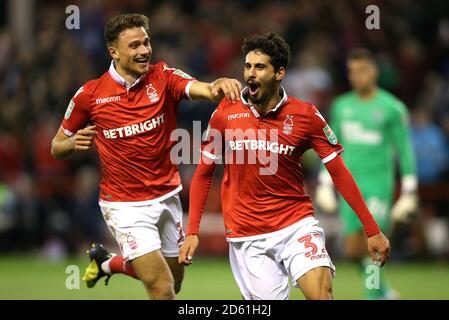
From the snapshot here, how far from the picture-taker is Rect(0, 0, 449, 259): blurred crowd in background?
14367 millimetres

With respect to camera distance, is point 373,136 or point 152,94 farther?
point 373,136

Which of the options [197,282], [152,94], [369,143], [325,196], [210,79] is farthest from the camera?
[210,79]

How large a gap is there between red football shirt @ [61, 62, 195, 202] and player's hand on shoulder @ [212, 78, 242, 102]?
0.55 metres

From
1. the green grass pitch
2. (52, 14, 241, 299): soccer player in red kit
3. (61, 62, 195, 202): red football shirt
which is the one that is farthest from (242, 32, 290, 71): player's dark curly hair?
the green grass pitch

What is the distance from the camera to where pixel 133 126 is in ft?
24.6

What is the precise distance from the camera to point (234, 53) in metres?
15.8

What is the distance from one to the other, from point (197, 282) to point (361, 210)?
5.40m

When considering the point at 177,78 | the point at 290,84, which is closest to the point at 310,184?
the point at 290,84

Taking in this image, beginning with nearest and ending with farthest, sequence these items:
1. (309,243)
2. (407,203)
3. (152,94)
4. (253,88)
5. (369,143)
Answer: (309,243) < (253,88) < (152,94) < (407,203) < (369,143)

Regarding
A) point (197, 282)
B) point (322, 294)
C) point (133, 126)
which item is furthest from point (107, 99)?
point (197, 282)

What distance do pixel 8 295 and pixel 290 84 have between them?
6156 mm

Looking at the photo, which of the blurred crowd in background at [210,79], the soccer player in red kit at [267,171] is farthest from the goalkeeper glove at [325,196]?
the blurred crowd in background at [210,79]

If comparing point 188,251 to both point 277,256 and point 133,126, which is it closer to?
point 277,256
